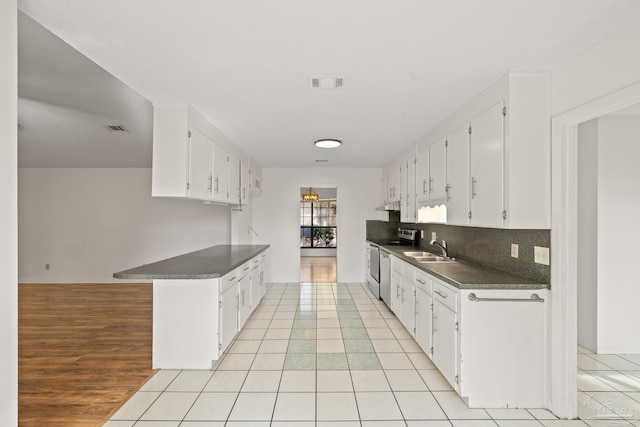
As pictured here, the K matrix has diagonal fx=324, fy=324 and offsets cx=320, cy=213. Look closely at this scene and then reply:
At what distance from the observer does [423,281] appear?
10.1ft

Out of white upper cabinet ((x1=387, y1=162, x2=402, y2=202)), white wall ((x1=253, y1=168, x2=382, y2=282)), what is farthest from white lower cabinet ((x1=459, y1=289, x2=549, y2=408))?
white wall ((x1=253, y1=168, x2=382, y2=282))

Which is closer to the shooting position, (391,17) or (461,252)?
(391,17)

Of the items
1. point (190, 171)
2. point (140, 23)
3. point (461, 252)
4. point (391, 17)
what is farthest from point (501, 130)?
point (190, 171)

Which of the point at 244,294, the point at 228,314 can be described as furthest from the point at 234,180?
the point at 228,314

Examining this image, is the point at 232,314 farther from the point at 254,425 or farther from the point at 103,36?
the point at 103,36

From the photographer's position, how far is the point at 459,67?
220 centimetres

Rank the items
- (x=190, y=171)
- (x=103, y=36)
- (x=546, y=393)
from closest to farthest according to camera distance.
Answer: (x=103, y=36) < (x=546, y=393) < (x=190, y=171)

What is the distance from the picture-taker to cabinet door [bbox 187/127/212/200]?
9.97ft

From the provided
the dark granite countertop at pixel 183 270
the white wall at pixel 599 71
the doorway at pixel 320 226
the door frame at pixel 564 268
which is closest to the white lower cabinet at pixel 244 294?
the dark granite countertop at pixel 183 270

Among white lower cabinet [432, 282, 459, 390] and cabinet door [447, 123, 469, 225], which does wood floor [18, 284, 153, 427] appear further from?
cabinet door [447, 123, 469, 225]

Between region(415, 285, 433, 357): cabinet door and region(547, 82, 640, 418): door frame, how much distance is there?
91 cm

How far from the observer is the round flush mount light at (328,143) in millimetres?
4227

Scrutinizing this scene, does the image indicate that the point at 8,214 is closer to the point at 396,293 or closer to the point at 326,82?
the point at 326,82

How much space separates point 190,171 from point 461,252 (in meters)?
3.03
